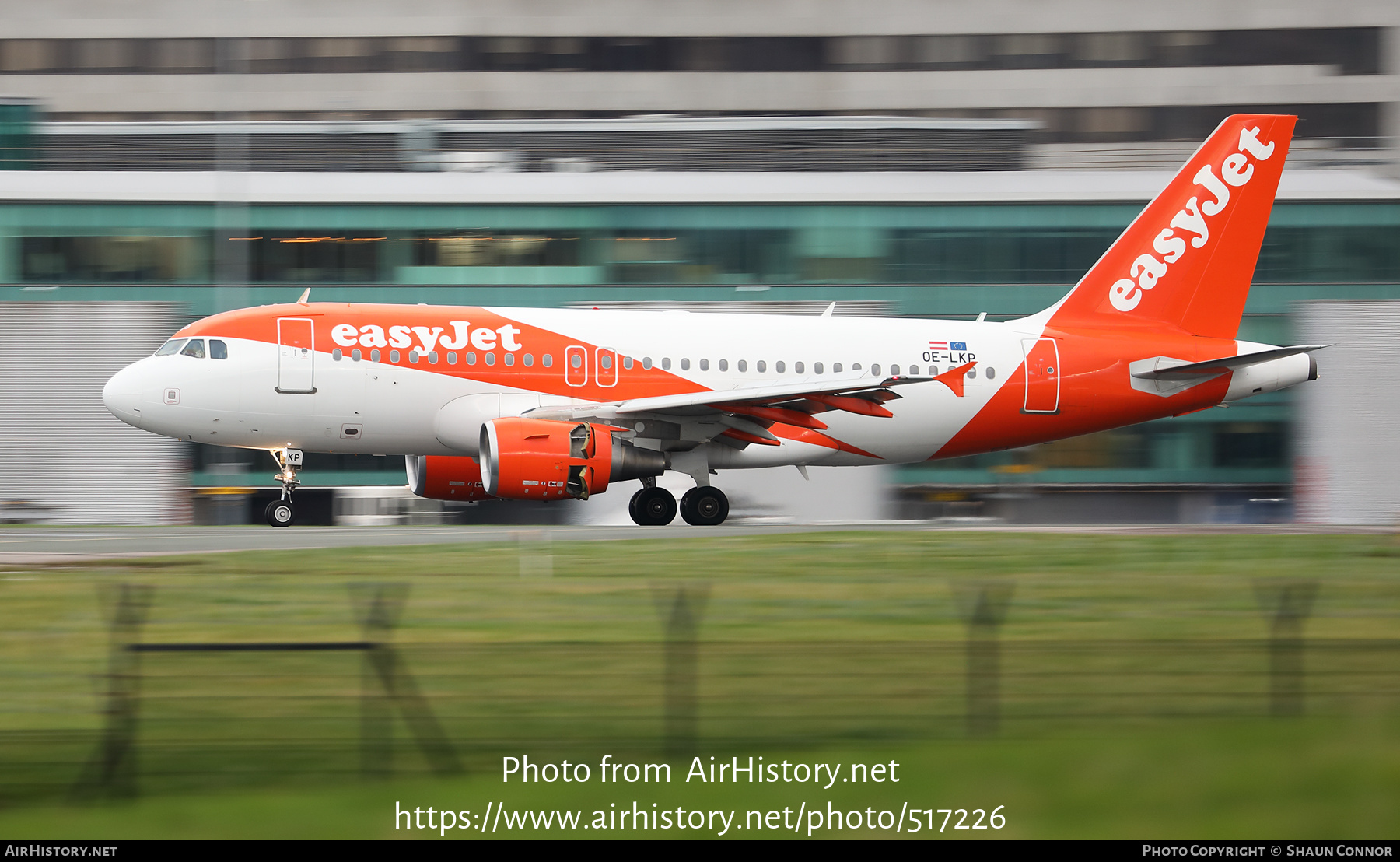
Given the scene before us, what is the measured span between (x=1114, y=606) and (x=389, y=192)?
26179 mm

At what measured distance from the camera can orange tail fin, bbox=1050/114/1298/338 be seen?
27.4 m

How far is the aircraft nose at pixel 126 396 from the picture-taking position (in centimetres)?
2370

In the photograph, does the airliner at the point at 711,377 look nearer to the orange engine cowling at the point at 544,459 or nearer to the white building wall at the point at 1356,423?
the orange engine cowling at the point at 544,459

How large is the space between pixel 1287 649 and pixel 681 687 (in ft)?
11.5

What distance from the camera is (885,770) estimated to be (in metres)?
7.66

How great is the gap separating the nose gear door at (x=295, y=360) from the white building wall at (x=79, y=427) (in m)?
9.54

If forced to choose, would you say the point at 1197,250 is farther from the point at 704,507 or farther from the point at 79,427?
the point at 79,427

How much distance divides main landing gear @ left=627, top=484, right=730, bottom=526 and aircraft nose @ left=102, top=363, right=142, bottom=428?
27.5 ft

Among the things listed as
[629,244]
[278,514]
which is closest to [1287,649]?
[278,514]

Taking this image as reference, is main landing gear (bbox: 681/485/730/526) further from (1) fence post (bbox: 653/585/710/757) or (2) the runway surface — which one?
(1) fence post (bbox: 653/585/710/757)

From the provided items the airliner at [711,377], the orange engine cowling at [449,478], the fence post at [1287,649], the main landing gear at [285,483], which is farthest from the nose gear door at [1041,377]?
the fence post at [1287,649]

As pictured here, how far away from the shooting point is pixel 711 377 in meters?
25.4

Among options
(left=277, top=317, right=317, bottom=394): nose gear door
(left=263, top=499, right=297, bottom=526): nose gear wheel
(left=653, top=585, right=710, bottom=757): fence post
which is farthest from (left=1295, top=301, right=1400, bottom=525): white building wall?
(left=653, top=585, right=710, bottom=757): fence post
